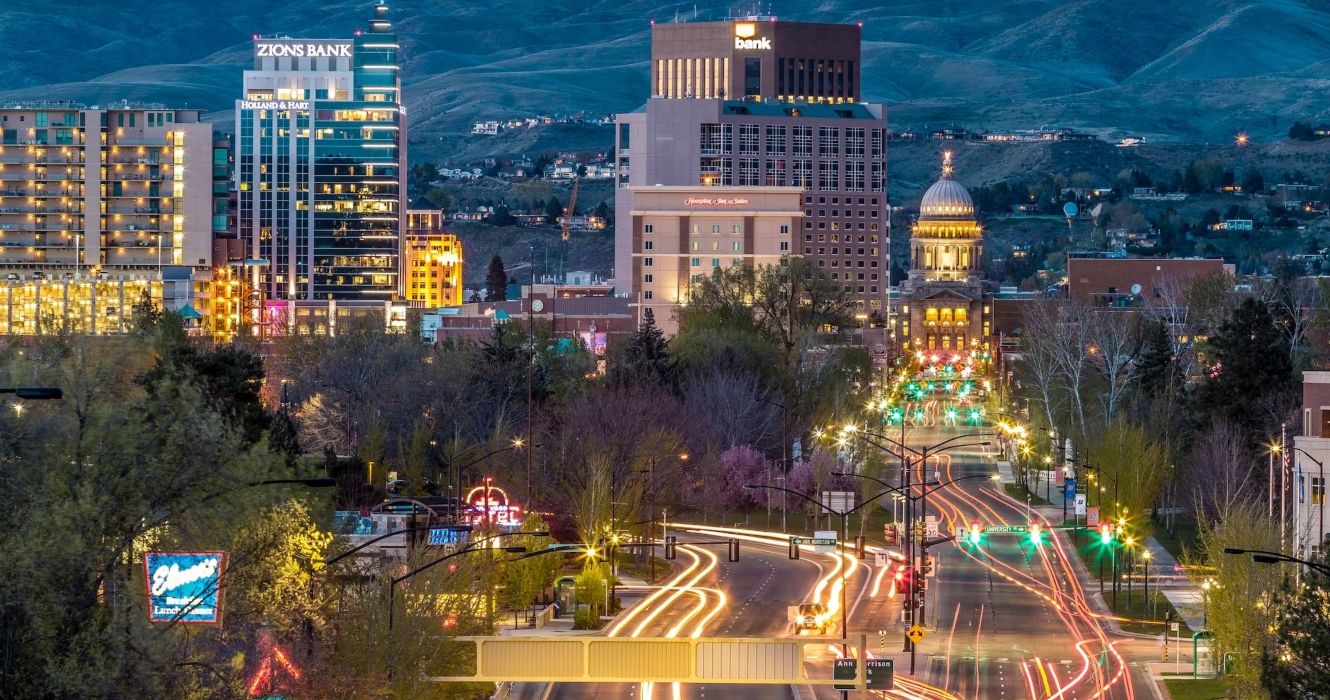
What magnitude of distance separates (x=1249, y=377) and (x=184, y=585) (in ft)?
287

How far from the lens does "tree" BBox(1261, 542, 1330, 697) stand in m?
59.2

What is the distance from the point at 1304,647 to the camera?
59.8 m

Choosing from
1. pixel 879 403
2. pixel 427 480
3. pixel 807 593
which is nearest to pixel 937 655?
pixel 807 593

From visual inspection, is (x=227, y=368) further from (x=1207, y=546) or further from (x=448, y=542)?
(x=1207, y=546)

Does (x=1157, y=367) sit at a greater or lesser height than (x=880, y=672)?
greater

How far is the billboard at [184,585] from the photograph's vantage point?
5344cm

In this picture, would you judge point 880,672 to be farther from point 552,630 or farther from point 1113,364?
point 1113,364

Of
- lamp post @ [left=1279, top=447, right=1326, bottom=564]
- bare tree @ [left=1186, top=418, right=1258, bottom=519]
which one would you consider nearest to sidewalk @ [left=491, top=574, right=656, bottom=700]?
bare tree @ [left=1186, top=418, right=1258, bottom=519]

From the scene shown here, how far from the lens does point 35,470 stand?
56250mm

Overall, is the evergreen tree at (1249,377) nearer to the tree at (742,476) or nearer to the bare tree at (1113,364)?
the bare tree at (1113,364)

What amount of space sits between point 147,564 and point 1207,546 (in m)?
43.7

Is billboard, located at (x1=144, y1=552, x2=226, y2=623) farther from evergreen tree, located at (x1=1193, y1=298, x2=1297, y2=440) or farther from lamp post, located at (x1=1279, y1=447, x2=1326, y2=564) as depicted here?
evergreen tree, located at (x1=1193, y1=298, x2=1297, y2=440)

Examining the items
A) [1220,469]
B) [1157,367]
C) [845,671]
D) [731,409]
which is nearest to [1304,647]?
[845,671]

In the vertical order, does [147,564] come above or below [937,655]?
above
